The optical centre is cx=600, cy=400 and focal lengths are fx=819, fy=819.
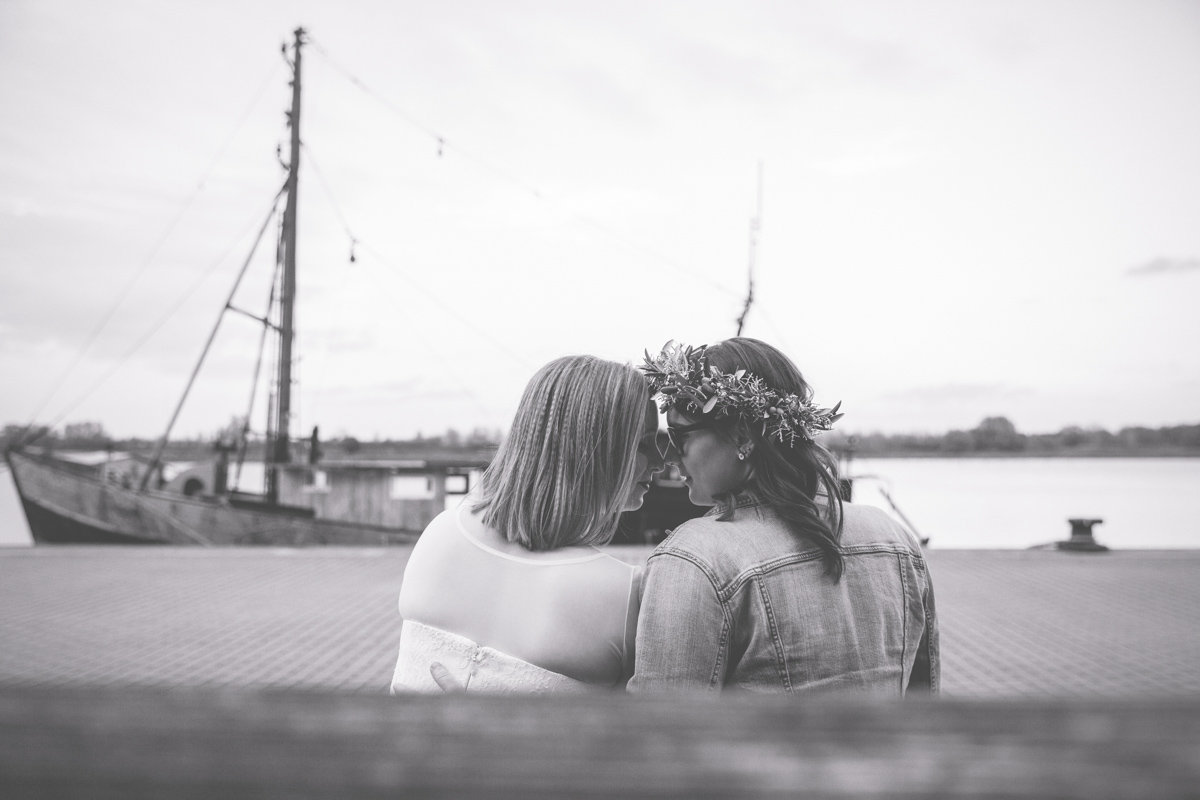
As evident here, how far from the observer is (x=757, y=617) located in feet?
6.25

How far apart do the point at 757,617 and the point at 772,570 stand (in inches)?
4.5

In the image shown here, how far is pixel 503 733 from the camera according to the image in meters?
0.39

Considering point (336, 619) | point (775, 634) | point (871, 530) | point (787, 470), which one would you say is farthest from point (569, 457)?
point (336, 619)

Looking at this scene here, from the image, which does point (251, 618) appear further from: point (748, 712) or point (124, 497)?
point (124, 497)

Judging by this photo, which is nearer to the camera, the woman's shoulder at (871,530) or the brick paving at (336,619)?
the woman's shoulder at (871,530)

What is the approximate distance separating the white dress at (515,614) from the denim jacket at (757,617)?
9.5 inches

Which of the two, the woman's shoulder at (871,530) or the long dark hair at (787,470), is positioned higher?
the long dark hair at (787,470)

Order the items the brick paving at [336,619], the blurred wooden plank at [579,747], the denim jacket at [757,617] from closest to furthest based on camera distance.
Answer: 1. the blurred wooden plank at [579,747]
2. the denim jacket at [757,617]
3. the brick paving at [336,619]

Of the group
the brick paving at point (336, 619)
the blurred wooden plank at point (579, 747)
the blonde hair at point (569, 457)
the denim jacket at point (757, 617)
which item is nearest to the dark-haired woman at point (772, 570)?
the denim jacket at point (757, 617)

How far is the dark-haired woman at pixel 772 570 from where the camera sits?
1883 millimetres

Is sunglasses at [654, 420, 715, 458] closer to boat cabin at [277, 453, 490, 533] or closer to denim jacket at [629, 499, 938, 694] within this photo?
denim jacket at [629, 499, 938, 694]

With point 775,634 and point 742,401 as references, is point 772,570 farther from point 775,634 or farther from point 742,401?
point 742,401

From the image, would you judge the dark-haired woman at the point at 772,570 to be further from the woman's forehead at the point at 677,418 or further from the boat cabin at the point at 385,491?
the boat cabin at the point at 385,491

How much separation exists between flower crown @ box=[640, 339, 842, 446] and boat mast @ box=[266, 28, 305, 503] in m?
18.2
